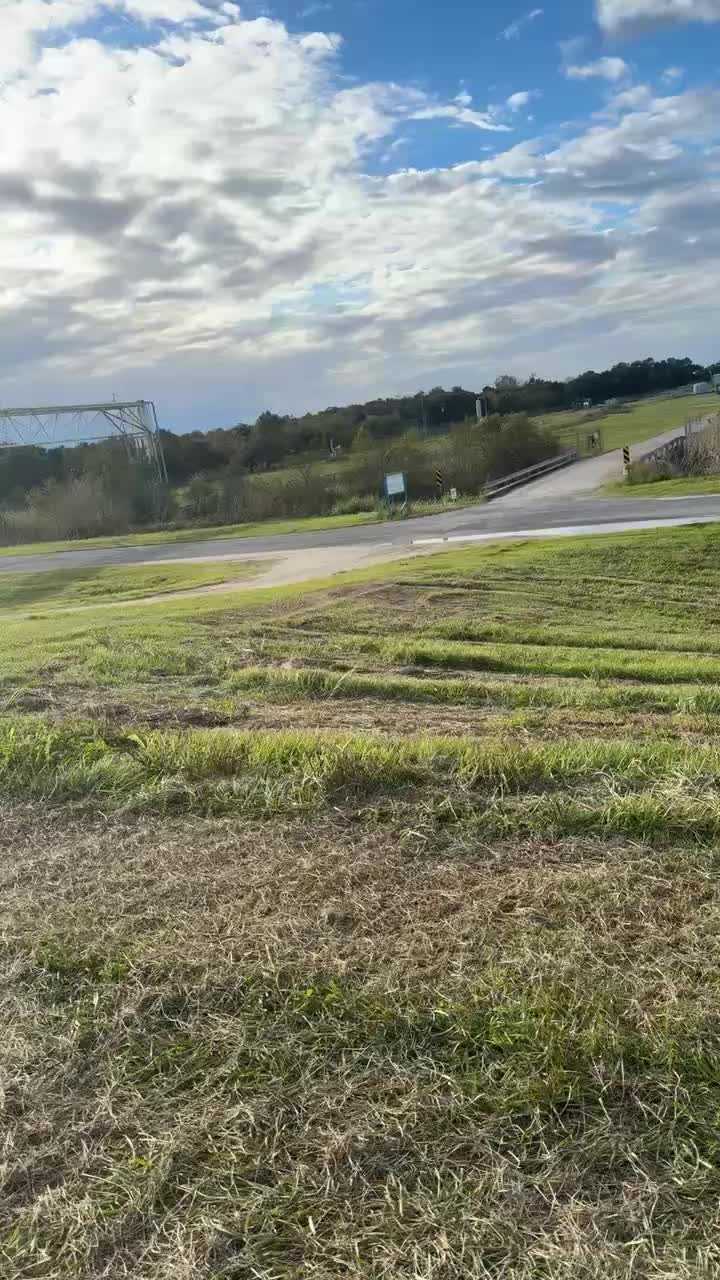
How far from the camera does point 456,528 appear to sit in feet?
88.6

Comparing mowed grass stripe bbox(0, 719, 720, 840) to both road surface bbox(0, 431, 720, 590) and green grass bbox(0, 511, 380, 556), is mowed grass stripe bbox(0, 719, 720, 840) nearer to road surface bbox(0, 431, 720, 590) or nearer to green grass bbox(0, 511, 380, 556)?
road surface bbox(0, 431, 720, 590)

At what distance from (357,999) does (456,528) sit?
24923 millimetres

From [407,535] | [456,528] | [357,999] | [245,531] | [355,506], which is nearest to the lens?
[357,999]

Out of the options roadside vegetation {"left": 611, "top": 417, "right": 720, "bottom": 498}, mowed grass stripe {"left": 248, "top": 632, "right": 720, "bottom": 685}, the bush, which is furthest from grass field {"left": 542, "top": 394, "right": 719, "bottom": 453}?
mowed grass stripe {"left": 248, "top": 632, "right": 720, "bottom": 685}

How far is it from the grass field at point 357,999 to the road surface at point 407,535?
47.9ft

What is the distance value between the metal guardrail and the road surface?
4.04 m

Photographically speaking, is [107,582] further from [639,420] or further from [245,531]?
[639,420]

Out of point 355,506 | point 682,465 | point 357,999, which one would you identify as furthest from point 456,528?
point 357,999

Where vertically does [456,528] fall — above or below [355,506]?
below

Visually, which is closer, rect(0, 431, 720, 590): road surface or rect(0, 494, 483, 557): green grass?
rect(0, 431, 720, 590): road surface

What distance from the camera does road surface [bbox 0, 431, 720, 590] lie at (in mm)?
22453

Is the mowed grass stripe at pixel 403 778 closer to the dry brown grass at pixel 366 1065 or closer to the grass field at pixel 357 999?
the grass field at pixel 357 999

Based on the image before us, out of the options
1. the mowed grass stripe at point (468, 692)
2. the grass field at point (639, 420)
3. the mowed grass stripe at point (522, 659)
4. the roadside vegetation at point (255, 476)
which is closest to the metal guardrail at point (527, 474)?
the roadside vegetation at point (255, 476)

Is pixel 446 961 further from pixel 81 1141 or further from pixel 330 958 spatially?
pixel 81 1141
